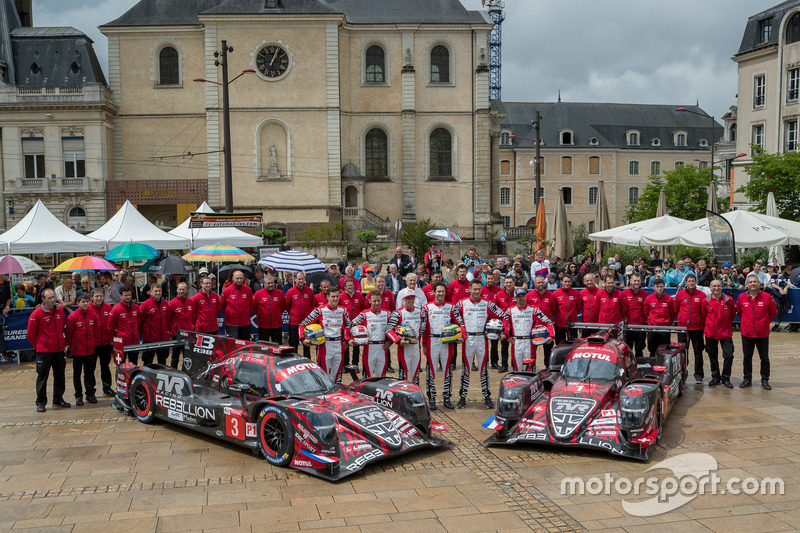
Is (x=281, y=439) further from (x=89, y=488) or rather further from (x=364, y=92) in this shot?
(x=364, y=92)

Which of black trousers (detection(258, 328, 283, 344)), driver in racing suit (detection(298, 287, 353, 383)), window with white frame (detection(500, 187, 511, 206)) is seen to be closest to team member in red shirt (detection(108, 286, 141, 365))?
black trousers (detection(258, 328, 283, 344))

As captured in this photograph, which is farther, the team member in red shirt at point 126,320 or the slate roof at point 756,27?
the slate roof at point 756,27

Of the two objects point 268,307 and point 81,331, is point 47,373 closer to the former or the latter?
point 81,331

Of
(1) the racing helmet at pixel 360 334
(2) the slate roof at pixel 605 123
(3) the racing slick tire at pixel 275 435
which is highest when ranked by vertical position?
(2) the slate roof at pixel 605 123

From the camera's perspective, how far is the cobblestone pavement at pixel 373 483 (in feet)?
25.2

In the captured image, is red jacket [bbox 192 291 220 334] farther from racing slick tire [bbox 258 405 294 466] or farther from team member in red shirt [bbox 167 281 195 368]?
racing slick tire [bbox 258 405 294 466]

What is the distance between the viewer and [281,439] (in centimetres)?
948

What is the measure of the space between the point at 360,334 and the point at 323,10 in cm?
3556

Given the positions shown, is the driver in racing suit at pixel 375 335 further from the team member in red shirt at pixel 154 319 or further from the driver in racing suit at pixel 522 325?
the team member in red shirt at pixel 154 319

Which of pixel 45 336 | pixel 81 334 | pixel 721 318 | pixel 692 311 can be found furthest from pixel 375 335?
pixel 721 318

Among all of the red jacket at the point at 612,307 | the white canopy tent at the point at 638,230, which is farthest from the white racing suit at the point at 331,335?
the white canopy tent at the point at 638,230

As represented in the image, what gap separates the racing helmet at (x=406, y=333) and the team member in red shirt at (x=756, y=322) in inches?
249

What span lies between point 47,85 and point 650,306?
139 ft

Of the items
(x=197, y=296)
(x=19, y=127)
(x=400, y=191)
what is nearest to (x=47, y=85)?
(x=19, y=127)
